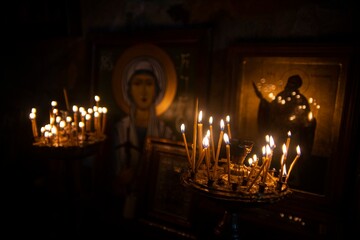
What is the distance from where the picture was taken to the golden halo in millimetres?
3064

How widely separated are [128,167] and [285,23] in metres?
2.27

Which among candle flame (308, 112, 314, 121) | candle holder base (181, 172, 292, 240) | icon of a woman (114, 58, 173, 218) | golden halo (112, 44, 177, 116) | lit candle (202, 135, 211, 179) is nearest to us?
candle holder base (181, 172, 292, 240)

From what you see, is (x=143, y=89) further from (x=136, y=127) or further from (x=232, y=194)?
(x=232, y=194)

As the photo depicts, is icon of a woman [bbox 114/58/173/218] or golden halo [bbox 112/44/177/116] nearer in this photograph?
golden halo [bbox 112/44/177/116]

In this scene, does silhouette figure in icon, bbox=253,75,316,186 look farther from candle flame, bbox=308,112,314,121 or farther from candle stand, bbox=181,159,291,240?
candle stand, bbox=181,159,291,240

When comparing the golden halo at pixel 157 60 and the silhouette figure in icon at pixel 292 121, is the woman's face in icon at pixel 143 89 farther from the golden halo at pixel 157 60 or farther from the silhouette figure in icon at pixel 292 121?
A: the silhouette figure in icon at pixel 292 121

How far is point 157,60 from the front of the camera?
3.13 meters

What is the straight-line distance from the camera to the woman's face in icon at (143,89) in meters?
3.21

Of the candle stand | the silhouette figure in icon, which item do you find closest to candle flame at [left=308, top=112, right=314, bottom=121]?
the silhouette figure in icon

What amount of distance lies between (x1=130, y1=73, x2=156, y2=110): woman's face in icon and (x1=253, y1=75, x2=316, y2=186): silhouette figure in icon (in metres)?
1.18

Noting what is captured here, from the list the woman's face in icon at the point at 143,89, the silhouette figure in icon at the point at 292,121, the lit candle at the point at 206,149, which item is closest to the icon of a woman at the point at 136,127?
the woman's face in icon at the point at 143,89

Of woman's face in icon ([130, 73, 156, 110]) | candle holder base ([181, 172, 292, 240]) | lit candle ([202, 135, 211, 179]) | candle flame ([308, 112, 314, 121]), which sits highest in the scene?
woman's face in icon ([130, 73, 156, 110])

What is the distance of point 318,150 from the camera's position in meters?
2.36

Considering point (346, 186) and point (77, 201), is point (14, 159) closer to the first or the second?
point (77, 201)
